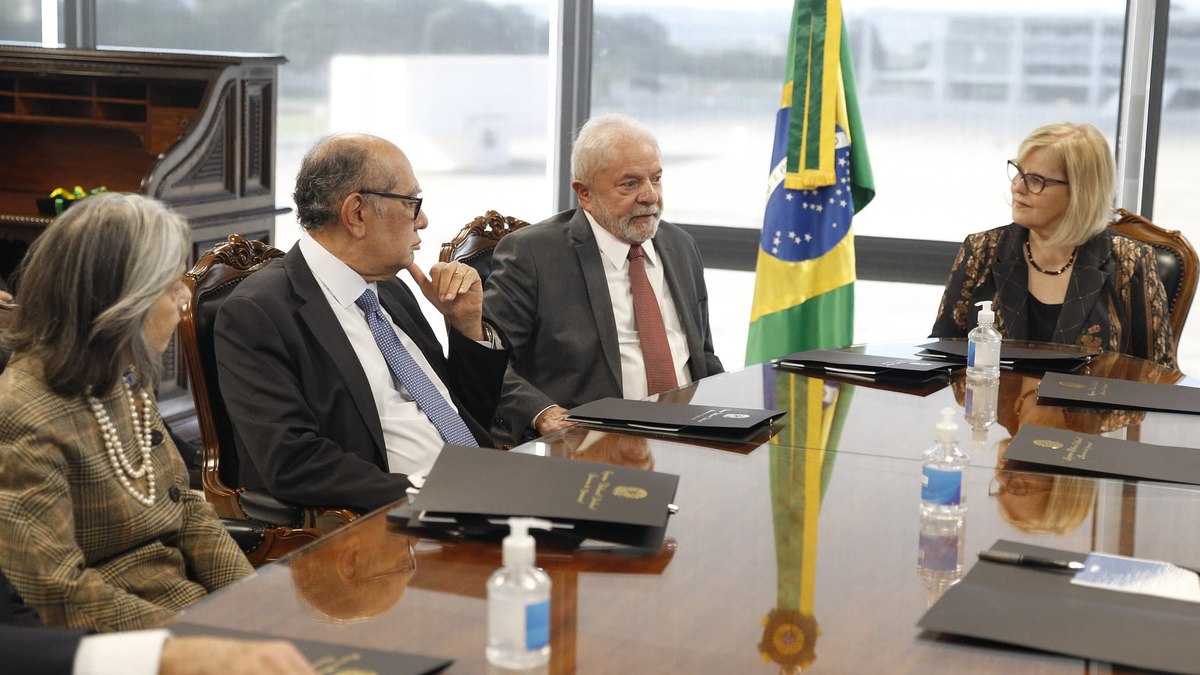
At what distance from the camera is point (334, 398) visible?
2555 mm

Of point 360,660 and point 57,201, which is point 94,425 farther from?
point 57,201

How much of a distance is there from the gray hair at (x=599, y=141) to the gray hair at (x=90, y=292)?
180 cm

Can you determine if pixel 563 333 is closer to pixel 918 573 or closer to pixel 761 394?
pixel 761 394

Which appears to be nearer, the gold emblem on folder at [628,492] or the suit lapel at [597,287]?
the gold emblem on folder at [628,492]

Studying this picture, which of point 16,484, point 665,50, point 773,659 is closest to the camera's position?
point 773,659

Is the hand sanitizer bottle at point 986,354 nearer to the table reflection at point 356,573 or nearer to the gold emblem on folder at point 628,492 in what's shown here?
the gold emblem on folder at point 628,492

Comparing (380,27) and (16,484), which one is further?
(380,27)

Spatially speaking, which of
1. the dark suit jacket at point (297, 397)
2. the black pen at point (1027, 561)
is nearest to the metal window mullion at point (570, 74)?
the dark suit jacket at point (297, 397)

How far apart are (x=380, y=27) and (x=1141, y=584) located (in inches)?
197

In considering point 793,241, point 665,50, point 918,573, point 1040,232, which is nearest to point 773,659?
point 918,573

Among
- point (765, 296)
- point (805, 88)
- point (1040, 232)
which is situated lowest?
point (765, 296)

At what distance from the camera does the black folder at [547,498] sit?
171 cm

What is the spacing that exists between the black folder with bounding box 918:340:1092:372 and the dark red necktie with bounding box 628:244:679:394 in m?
0.65

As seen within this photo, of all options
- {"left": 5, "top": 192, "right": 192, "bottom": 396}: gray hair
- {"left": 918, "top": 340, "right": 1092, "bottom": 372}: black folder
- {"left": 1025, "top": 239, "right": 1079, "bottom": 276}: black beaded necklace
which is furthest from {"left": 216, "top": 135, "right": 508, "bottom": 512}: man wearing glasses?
{"left": 1025, "top": 239, "right": 1079, "bottom": 276}: black beaded necklace
